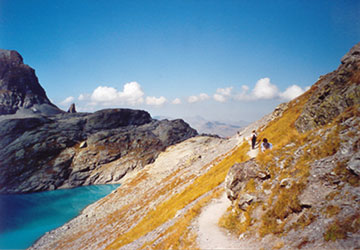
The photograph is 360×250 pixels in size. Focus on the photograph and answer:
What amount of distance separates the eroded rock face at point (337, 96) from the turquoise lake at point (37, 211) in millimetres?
68204

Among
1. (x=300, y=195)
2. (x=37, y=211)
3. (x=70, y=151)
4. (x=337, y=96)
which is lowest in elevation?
(x=37, y=211)

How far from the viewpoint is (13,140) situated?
12988cm

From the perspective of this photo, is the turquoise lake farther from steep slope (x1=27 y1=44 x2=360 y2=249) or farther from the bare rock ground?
steep slope (x1=27 y1=44 x2=360 y2=249)

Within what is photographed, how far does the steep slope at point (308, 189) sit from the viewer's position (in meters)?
9.99

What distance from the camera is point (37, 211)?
248 feet

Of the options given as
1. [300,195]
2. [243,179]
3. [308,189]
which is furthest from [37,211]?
[308,189]

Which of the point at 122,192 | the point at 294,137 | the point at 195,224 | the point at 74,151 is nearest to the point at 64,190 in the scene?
the point at 74,151

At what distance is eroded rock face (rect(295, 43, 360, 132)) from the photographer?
58.1 ft

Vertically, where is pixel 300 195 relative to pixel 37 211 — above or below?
above

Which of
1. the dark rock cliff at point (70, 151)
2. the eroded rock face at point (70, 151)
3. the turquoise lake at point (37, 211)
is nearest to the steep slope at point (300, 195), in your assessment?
the turquoise lake at point (37, 211)

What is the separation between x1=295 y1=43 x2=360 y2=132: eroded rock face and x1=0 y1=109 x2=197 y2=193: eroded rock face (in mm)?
105702

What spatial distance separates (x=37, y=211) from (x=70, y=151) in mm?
59695

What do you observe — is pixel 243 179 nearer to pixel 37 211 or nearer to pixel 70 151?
pixel 37 211

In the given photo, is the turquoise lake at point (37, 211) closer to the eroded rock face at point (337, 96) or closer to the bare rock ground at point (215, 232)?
the bare rock ground at point (215, 232)
